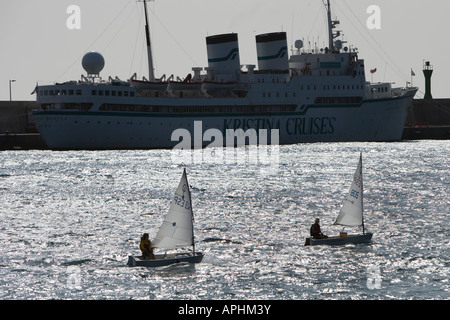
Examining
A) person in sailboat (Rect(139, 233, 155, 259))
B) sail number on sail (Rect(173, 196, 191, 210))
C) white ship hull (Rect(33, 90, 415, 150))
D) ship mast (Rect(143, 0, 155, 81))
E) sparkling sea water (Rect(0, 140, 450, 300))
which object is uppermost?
ship mast (Rect(143, 0, 155, 81))

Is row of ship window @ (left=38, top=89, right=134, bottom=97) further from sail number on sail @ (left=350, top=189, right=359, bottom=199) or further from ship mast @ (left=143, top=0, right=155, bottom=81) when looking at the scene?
sail number on sail @ (left=350, top=189, right=359, bottom=199)

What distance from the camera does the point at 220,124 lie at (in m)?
121

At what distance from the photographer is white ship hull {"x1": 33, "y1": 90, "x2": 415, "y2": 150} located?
356 feet

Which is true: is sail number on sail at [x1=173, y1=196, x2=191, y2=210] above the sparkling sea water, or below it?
above

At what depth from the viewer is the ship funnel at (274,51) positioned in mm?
124562

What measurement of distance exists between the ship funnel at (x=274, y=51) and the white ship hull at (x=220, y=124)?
7.01 m

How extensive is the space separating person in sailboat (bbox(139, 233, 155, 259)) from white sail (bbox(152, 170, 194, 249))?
9.7 inches

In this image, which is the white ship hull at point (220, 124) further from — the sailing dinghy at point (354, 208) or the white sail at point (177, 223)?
the white sail at point (177, 223)

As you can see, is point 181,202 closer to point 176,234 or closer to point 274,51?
point 176,234

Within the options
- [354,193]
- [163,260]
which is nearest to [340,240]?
[354,193]

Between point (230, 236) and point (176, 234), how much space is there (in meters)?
8.06

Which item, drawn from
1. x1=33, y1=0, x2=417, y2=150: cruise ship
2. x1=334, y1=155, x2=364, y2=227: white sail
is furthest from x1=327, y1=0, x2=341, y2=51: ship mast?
x1=334, y1=155, x2=364, y2=227: white sail

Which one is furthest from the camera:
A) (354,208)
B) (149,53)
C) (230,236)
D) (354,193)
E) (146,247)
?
(149,53)
